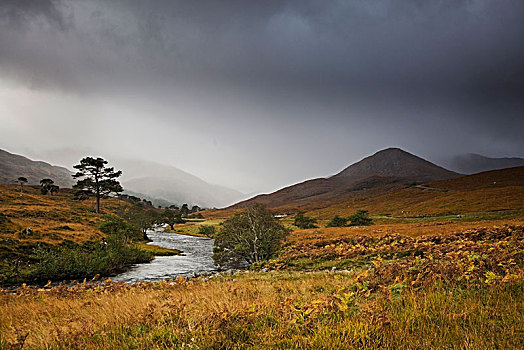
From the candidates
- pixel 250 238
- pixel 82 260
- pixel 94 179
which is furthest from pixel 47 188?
pixel 250 238

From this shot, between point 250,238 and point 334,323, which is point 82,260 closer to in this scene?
point 250,238

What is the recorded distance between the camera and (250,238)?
26219 mm

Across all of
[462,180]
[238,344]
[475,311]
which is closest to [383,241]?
[475,311]

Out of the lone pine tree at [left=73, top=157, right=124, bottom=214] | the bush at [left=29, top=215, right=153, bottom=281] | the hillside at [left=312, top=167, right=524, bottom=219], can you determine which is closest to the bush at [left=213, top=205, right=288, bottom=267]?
the bush at [left=29, top=215, right=153, bottom=281]

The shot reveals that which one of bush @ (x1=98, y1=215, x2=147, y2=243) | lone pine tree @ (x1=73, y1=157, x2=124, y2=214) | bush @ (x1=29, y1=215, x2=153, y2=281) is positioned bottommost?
bush @ (x1=29, y1=215, x2=153, y2=281)

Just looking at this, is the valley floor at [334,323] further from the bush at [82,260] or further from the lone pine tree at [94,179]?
the lone pine tree at [94,179]

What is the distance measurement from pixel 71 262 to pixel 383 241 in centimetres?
2748

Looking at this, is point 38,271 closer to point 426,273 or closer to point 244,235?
point 244,235

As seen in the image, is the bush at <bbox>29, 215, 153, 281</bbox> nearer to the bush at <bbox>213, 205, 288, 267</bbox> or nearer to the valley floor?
the bush at <bbox>213, 205, 288, 267</bbox>

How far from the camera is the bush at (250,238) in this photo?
25.9 m

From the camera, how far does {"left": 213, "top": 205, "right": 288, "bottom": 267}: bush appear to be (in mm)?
25938

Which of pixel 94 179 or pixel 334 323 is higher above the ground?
pixel 94 179

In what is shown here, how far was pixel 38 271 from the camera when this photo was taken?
2070 centimetres

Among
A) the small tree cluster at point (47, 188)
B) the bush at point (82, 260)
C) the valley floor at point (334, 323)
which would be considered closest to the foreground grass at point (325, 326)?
the valley floor at point (334, 323)
